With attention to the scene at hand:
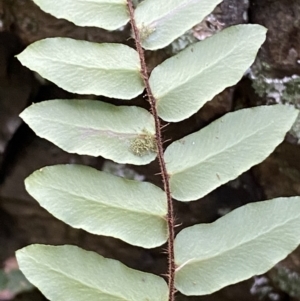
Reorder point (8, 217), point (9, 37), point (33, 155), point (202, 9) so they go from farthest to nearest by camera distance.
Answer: point (8, 217)
point (33, 155)
point (9, 37)
point (202, 9)

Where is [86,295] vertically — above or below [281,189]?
above

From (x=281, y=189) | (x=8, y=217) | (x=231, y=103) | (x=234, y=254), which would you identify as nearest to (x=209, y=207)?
(x=281, y=189)

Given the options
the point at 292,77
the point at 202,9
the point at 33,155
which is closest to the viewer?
the point at 202,9

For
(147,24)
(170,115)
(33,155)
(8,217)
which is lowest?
(8,217)

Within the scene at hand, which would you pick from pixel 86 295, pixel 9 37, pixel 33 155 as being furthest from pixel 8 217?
pixel 86 295

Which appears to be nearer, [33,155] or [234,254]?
[234,254]

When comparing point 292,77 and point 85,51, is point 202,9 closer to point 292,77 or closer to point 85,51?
point 85,51
